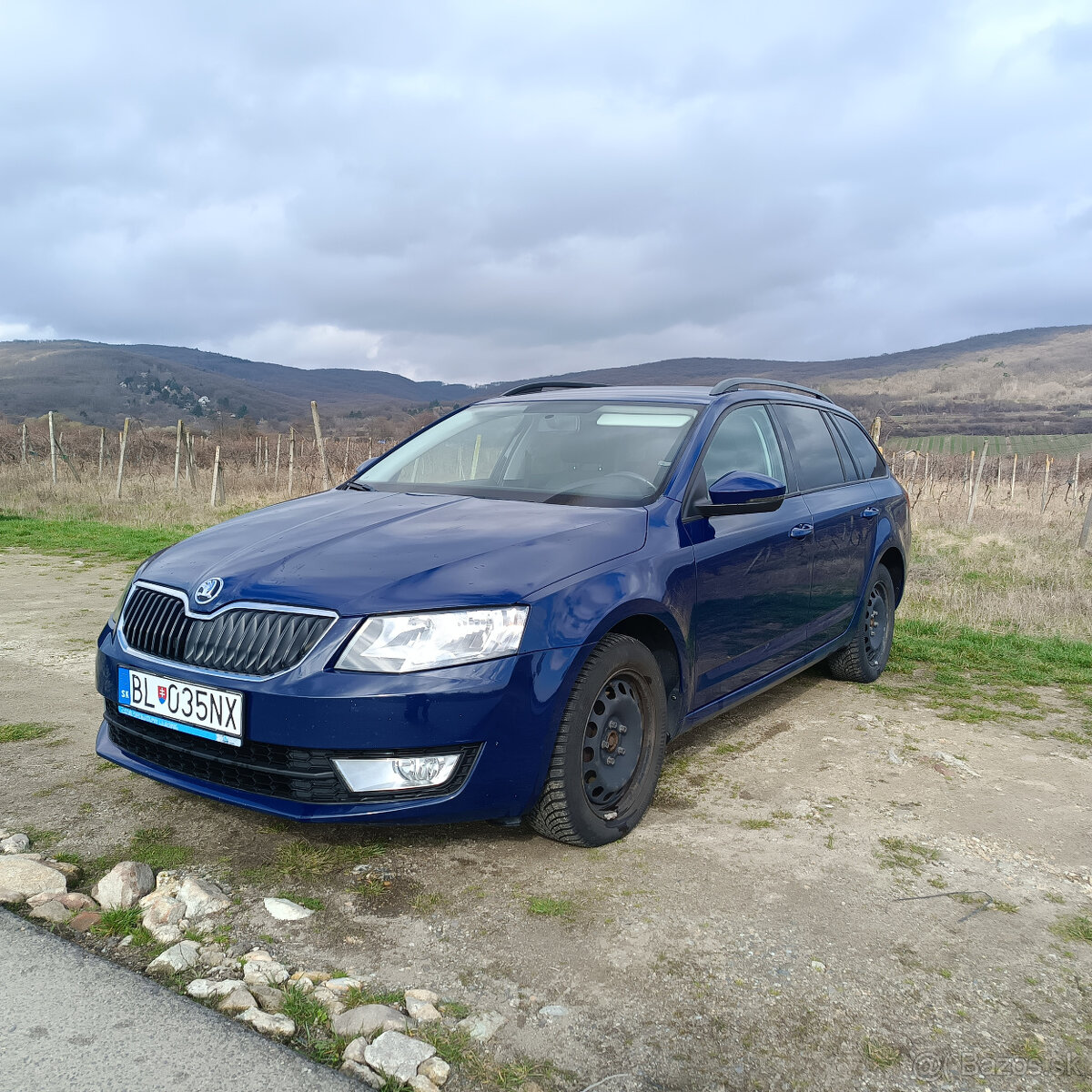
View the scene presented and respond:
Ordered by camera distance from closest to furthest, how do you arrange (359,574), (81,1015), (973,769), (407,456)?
(81,1015) → (359,574) → (973,769) → (407,456)

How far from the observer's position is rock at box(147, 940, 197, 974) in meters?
2.43

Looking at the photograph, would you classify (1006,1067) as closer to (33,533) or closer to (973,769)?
(973,769)

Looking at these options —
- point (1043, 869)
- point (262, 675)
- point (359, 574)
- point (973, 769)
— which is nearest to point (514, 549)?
point (359, 574)

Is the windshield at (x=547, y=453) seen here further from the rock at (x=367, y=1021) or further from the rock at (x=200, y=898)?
the rock at (x=367, y=1021)

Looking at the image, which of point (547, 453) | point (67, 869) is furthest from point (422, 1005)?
point (547, 453)

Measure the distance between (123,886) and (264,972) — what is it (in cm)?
65

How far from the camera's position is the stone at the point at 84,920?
264 cm

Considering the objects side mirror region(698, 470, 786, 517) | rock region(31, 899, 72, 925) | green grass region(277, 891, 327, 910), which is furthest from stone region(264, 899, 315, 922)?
side mirror region(698, 470, 786, 517)

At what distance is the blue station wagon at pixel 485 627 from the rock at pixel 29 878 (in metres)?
0.44

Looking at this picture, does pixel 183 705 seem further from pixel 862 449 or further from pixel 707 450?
pixel 862 449

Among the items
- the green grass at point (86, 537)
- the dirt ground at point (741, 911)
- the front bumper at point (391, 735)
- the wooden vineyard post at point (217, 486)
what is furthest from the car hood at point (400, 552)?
the wooden vineyard post at point (217, 486)

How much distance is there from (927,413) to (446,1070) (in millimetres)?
99720

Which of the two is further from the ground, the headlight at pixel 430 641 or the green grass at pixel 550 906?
the headlight at pixel 430 641

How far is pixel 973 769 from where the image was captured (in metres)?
4.25
